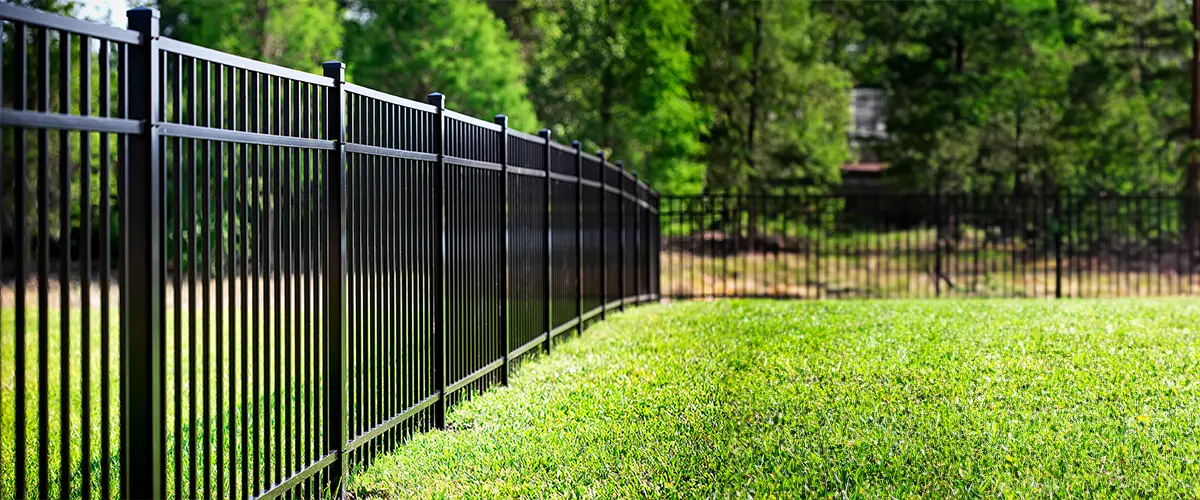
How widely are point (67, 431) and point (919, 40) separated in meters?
36.0

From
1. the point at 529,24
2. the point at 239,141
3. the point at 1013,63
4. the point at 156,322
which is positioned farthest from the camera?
the point at 529,24

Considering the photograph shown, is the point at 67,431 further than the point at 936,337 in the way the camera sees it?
No

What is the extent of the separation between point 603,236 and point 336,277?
7.62 meters

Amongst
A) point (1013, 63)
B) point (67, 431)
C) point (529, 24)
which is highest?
point (529, 24)

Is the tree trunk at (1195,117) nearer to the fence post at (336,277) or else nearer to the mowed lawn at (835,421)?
the mowed lawn at (835,421)

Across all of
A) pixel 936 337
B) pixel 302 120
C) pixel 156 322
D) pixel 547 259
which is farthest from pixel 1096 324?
pixel 156 322

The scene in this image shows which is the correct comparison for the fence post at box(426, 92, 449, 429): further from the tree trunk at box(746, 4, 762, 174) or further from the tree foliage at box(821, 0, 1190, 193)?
the tree foliage at box(821, 0, 1190, 193)

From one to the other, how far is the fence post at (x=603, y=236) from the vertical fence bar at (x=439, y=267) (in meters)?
5.67

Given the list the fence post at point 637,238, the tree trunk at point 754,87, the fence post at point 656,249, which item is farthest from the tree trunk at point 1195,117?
the fence post at point 637,238

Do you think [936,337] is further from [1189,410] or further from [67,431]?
[67,431]

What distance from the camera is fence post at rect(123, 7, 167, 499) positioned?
3504mm

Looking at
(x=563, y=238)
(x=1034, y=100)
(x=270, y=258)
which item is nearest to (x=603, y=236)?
(x=563, y=238)

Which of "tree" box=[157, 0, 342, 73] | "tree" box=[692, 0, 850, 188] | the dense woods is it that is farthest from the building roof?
"tree" box=[157, 0, 342, 73]

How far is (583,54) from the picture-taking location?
32344 mm
